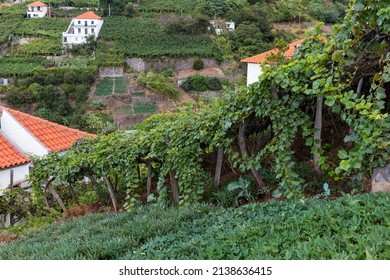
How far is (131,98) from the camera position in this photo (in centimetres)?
3672

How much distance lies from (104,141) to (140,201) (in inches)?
45.8

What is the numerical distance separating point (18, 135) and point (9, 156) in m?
1.22

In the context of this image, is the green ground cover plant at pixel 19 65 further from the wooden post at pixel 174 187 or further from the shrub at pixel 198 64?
the wooden post at pixel 174 187

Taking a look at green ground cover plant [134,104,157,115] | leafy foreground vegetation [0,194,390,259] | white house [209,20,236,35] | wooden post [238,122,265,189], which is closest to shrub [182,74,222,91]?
green ground cover plant [134,104,157,115]

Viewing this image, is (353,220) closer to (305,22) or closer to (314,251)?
(314,251)

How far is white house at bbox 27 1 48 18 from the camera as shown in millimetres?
53469

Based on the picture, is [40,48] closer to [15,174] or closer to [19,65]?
[19,65]

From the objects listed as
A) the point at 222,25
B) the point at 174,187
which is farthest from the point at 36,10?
the point at 174,187

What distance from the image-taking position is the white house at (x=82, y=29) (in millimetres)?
44600

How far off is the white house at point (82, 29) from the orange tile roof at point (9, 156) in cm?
3435

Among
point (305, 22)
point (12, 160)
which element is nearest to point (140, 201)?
point (12, 160)

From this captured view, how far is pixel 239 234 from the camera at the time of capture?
118 inches

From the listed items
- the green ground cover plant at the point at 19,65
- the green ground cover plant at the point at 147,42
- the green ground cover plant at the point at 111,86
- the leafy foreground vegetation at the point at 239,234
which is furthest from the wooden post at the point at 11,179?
the green ground cover plant at the point at 147,42

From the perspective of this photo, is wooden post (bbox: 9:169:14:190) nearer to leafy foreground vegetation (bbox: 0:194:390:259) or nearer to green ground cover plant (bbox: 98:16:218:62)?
leafy foreground vegetation (bbox: 0:194:390:259)
